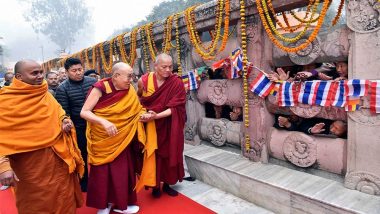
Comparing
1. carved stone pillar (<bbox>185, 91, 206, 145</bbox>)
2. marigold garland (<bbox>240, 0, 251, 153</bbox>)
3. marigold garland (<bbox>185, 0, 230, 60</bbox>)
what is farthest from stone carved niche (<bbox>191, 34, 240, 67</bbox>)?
carved stone pillar (<bbox>185, 91, 206, 145</bbox>)

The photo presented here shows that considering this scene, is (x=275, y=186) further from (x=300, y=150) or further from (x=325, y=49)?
(x=325, y=49)

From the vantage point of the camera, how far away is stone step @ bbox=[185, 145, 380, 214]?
280cm

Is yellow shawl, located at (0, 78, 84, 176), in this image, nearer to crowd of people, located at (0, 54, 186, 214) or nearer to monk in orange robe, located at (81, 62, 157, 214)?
crowd of people, located at (0, 54, 186, 214)

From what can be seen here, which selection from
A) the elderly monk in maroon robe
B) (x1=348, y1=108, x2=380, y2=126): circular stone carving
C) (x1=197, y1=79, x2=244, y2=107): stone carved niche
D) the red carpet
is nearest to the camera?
(x1=348, y1=108, x2=380, y2=126): circular stone carving

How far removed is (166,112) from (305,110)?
1686 millimetres

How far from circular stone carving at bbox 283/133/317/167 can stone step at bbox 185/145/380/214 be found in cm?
15

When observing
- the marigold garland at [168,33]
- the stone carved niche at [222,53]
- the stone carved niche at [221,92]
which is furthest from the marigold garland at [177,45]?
the stone carved niche at [221,92]

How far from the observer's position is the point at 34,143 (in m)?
2.71

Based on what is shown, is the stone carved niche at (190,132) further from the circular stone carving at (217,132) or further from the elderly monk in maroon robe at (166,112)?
the elderly monk in maroon robe at (166,112)

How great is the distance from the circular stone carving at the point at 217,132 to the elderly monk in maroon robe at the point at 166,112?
1.11 metres

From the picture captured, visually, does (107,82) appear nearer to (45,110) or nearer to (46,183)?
(45,110)

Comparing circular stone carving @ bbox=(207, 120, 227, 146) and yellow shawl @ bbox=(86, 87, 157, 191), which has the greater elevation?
yellow shawl @ bbox=(86, 87, 157, 191)

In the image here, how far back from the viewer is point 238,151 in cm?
452

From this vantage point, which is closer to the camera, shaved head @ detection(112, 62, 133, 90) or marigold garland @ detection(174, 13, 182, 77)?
shaved head @ detection(112, 62, 133, 90)
